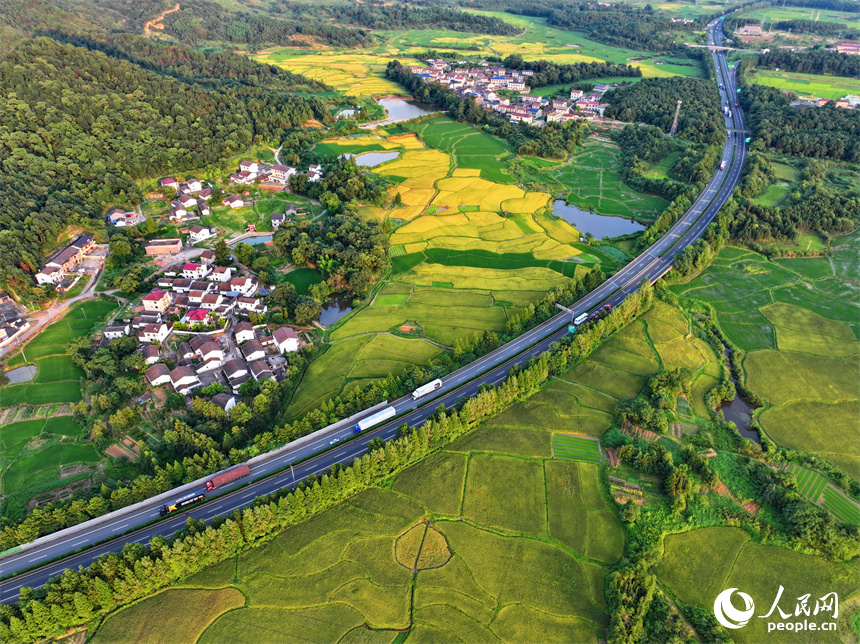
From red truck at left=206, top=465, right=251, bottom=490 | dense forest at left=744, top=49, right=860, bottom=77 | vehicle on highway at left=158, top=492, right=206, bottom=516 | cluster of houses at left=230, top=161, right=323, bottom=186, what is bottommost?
vehicle on highway at left=158, top=492, right=206, bottom=516

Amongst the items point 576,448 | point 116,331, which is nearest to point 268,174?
point 116,331

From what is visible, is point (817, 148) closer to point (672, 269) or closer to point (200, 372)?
point (672, 269)

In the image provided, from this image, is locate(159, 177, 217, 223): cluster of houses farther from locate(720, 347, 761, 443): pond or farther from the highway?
locate(720, 347, 761, 443): pond

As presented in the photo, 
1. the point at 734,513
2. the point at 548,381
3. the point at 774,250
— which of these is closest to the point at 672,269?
the point at 774,250

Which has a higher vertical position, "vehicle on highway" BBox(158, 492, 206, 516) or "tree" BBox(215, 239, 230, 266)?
"tree" BBox(215, 239, 230, 266)

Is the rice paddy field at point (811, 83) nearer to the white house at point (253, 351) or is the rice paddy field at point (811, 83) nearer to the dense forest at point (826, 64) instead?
the dense forest at point (826, 64)

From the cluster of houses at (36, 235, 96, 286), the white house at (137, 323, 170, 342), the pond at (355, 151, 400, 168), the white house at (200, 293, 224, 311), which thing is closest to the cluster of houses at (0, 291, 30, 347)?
the cluster of houses at (36, 235, 96, 286)

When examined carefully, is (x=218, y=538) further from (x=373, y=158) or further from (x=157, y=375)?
(x=373, y=158)

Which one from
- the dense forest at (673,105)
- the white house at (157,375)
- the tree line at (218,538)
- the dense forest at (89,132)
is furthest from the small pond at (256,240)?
the dense forest at (673,105)
